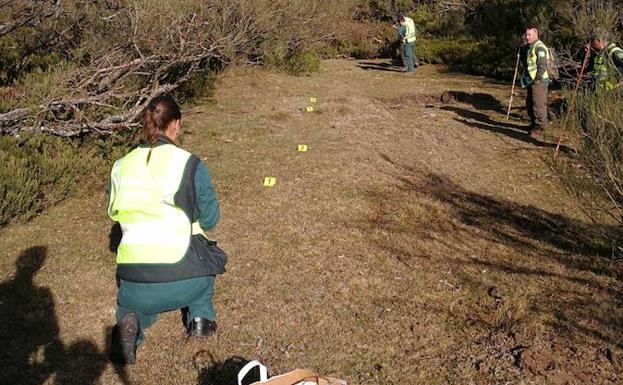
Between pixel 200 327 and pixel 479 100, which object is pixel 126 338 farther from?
pixel 479 100

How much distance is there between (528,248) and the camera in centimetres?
524

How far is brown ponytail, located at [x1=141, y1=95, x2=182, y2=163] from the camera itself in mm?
3277

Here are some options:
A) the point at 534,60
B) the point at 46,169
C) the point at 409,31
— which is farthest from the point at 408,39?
the point at 46,169

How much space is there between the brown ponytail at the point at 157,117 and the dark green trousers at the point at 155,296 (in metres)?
0.88

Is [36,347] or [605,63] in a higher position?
[605,63]

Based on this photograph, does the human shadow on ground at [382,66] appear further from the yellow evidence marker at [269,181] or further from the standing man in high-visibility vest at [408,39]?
the yellow evidence marker at [269,181]

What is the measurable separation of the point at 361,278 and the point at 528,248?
→ 1802mm

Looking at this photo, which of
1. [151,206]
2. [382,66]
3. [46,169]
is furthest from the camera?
[382,66]

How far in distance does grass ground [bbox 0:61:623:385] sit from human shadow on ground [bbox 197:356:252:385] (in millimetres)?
16

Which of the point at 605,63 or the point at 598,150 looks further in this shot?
the point at 605,63

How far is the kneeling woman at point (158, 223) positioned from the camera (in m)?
3.17

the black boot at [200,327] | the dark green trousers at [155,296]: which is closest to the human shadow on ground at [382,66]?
the black boot at [200,327]

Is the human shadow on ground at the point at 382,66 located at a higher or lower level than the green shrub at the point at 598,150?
lower

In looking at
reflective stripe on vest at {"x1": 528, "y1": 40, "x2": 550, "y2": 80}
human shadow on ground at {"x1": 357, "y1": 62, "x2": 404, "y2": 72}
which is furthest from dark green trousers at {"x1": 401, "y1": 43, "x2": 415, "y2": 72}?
reflective stripe on vest at {"x1": 528, "y1": 40, "x2": 550, "y2": 80}
